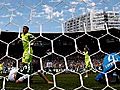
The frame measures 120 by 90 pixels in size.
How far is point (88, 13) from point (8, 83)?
1103 millimetres

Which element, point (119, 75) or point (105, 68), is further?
point (119, 75)

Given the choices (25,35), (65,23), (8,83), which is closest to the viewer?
(65,23)

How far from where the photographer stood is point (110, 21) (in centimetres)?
263

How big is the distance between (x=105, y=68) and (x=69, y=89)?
460 millimetres

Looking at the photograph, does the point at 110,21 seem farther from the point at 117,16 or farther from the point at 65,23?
the point at 65,23

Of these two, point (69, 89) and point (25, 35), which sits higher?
point (25, 35)

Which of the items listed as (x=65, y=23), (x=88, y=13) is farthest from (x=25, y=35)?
(x=88, y=13)

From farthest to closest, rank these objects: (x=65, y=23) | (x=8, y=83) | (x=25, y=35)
Result: (x=8, y=83) → (x=25, y=35) → (x=65, y=23)

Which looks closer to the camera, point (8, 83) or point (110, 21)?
point (110, 21)

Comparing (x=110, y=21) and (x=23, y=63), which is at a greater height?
(x=110, y=21)

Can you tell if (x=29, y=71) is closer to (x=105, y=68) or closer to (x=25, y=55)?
(x=25, y=55)

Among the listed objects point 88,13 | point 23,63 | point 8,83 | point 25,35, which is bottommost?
point 8,83

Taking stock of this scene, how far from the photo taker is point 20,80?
275 centimetres

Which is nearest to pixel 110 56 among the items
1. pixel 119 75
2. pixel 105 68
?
→ pixel 105 68
